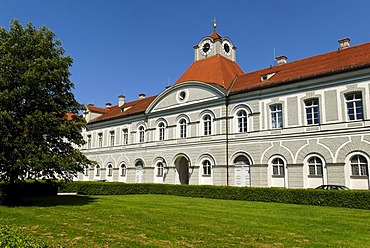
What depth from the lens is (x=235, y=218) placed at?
13102 mm

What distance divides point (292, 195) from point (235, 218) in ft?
26.1

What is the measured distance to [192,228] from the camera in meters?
10.8

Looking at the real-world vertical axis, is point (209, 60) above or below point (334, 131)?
above

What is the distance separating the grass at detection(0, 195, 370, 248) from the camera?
28.6 ft

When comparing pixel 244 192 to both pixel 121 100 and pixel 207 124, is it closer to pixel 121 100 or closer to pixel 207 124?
pixel 207 124

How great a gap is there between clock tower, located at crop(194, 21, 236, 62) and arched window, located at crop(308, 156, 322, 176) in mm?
16008

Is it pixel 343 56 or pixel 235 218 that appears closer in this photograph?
pixel 235 218

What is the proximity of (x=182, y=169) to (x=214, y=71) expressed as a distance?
10.3 m

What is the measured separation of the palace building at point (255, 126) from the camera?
21.0 metres

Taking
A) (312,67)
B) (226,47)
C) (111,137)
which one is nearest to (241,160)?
(312,67)

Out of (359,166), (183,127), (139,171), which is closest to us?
(359,166)

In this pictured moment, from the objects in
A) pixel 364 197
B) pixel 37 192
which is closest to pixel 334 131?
pixel 364 197

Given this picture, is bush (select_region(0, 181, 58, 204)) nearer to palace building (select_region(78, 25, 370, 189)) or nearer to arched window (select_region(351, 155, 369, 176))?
palace building (select_region(78, 25, 370, 189))

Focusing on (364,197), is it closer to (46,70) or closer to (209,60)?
(46,70)
